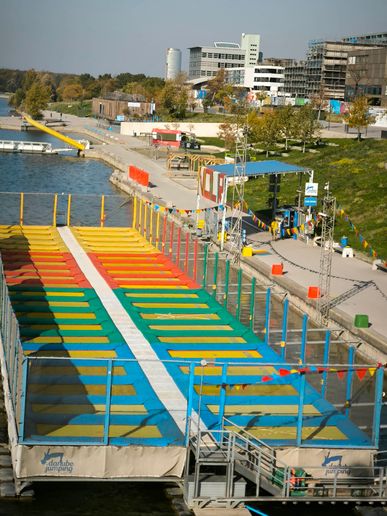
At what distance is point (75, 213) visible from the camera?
143 ft

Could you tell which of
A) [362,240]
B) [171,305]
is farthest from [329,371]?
[362,240]

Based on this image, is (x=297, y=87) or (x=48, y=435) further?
(x=297, y=87)

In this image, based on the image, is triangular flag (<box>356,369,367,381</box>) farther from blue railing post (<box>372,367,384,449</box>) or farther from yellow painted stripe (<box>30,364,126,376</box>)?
yellow painted stripe (<box>30,364,126,376</box>)

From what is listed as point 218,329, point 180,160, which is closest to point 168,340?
point 218,329

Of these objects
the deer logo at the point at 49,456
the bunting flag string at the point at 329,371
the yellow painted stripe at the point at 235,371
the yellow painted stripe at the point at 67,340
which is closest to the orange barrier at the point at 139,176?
the yellow painted stripe at the point at 67,340

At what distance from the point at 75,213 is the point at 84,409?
29.5 m

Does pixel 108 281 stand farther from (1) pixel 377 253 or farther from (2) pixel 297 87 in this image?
(2) pixel 297 87

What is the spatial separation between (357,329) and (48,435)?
10.1m

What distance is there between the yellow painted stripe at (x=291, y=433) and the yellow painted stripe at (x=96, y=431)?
1226 mm

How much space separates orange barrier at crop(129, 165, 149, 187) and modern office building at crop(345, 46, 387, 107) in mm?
48258

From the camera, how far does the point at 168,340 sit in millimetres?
19922

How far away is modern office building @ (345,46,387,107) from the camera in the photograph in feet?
326

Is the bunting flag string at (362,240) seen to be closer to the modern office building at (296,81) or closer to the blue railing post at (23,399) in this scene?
the blue railing post at (23,399)

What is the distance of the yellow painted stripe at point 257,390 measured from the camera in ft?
52.9
